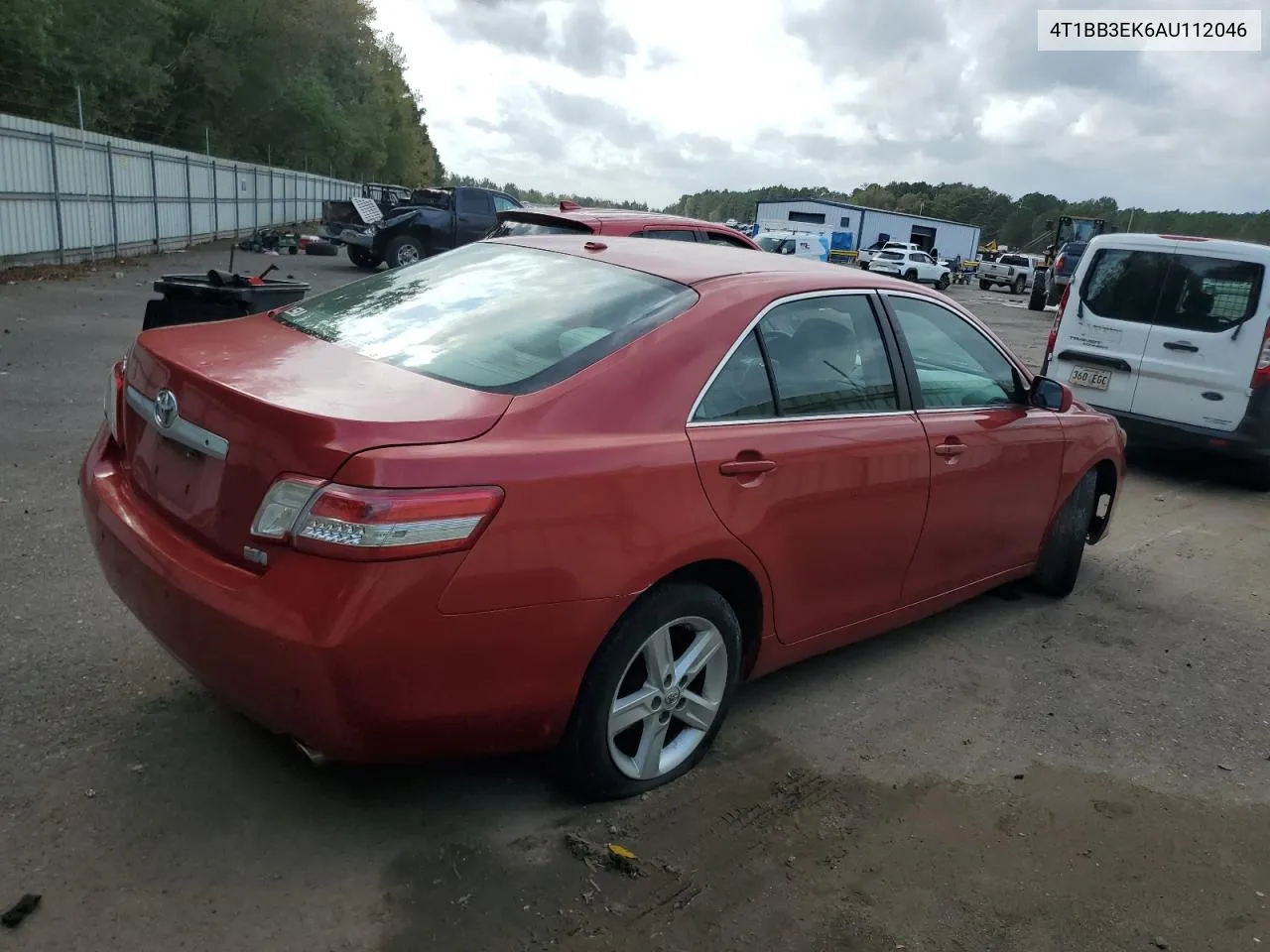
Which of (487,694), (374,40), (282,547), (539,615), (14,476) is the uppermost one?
(374,40)

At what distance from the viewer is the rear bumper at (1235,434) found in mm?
7215

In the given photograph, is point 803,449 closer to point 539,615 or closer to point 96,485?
point 539,615

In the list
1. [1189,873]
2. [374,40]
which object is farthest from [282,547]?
[374,40]

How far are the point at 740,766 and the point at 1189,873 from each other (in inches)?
53.1

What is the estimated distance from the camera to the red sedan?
2344 millimetres

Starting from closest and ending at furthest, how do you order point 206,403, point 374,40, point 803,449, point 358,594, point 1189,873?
point 358,594, point 206,403, point 1189,873, point 803,449, point 374,40

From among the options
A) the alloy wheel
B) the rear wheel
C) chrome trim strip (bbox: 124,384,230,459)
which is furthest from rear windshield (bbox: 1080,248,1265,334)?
chrome trim strip (bbox: 124,384,230,459)

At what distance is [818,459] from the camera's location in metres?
3.25

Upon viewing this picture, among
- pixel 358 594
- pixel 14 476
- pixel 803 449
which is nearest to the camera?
pixel 358 594

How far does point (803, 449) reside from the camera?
3201mm

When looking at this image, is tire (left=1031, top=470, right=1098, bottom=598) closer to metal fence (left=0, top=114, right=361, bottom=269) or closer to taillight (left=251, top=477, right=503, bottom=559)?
taillight (left=251, top=477, right=503, bottom=559)

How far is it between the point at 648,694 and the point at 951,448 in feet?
5.43

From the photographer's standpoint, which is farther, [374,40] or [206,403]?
[374,40]

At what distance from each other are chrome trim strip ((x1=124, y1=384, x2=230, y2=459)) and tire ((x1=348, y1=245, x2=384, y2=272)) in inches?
699
